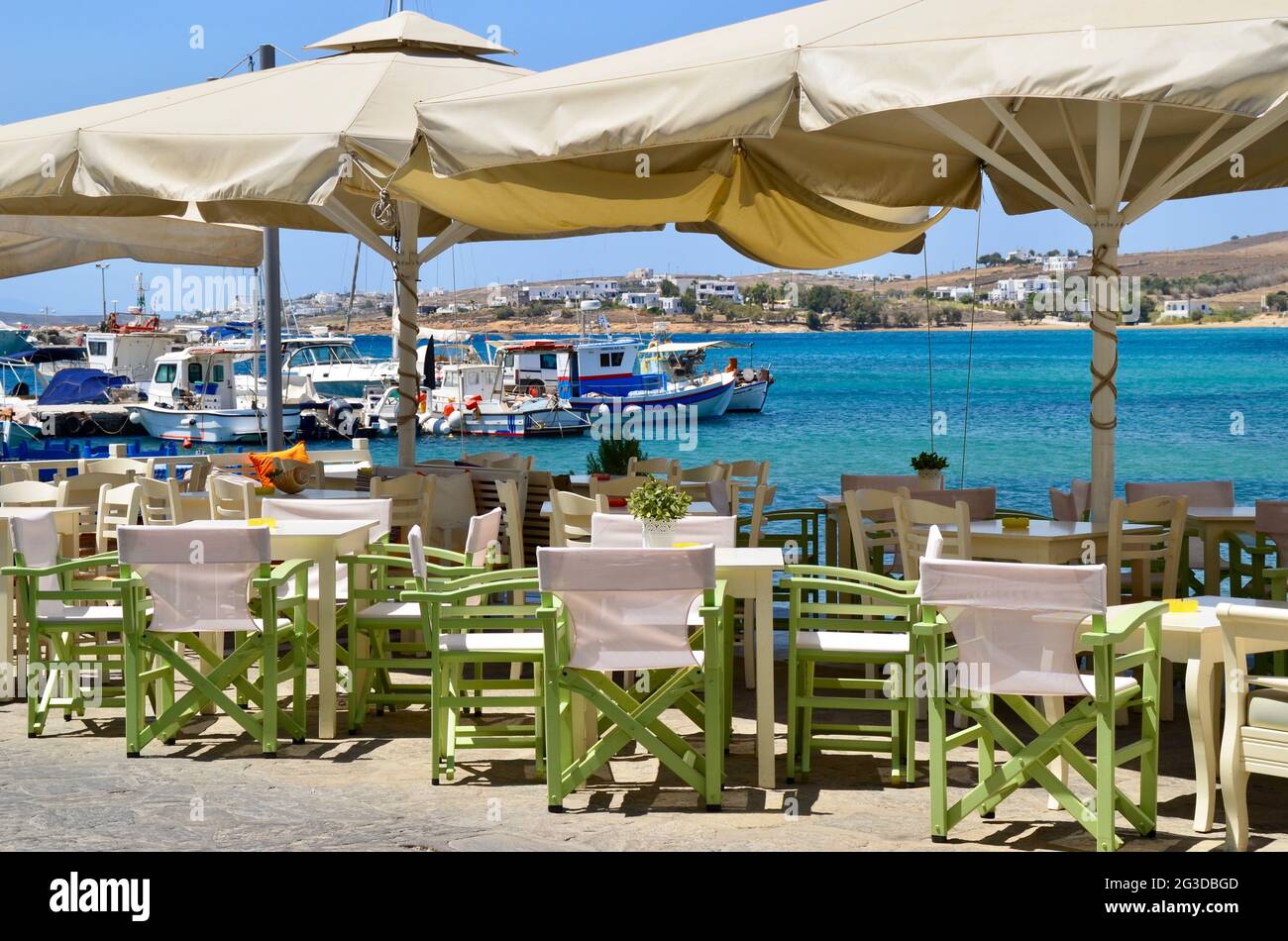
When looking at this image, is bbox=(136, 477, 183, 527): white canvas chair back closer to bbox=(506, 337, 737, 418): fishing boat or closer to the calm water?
the calm water

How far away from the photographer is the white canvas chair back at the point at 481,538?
595 cm

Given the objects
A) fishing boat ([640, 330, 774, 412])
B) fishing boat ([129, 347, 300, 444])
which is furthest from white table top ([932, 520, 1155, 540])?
fishing boat ([640, 330, 774, 412])

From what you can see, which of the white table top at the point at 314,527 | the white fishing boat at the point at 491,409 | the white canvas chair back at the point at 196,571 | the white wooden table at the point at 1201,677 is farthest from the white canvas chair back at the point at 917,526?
the white fishing boat at the point at 491,409

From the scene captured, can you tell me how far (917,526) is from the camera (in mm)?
6520

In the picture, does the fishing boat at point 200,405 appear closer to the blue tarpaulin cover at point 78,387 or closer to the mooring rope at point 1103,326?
the blue tarpaulin cover at point 78,387

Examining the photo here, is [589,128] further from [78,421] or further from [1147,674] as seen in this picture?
[78,421]

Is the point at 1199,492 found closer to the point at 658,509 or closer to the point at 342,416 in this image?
the point at 658,509

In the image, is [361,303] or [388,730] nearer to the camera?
[388,730]

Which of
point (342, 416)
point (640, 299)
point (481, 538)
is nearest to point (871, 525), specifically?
point (481, 538)

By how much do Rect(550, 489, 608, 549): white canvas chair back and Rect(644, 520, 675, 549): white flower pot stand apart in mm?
1227

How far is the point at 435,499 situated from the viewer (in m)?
8.26

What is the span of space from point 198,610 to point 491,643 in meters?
1.13

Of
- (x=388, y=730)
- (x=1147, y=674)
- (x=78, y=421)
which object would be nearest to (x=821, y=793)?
(x=1147, y=674)
